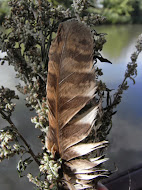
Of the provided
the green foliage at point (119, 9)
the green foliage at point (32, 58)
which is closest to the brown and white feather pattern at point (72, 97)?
the green foliage at point (32, 58)

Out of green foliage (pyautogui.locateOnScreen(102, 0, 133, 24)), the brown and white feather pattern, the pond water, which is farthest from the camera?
green foliage (pyautogui.locateOnScreen(102, 0, 133, 24))

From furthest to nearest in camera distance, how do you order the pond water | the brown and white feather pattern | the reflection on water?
the reflection on water → the pond water → the brown and white feather pattern

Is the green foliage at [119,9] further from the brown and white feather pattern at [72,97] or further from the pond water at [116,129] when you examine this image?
the brown and white feather pattern at [72,97]

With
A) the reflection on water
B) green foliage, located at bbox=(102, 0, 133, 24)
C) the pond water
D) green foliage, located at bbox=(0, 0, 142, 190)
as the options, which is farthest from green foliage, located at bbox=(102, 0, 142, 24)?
green foliage, located at bbox=(0, 0, 142, 190)

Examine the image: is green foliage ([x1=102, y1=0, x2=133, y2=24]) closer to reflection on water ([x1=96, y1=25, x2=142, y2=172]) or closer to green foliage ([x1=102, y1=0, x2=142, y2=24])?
green foliage ([x1=102, y1=0, x2=142, y2=24])

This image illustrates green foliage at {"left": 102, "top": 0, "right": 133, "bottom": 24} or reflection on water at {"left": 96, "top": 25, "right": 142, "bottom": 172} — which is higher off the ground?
green foliage at {"left": 102, "top": 0, "right": 133, "bottom": 24}

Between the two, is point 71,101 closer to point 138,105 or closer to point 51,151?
point 51,151

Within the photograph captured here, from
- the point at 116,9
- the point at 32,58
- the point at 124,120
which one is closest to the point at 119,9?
the point at 116,9

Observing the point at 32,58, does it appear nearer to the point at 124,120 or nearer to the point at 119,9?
the point at 124,120
